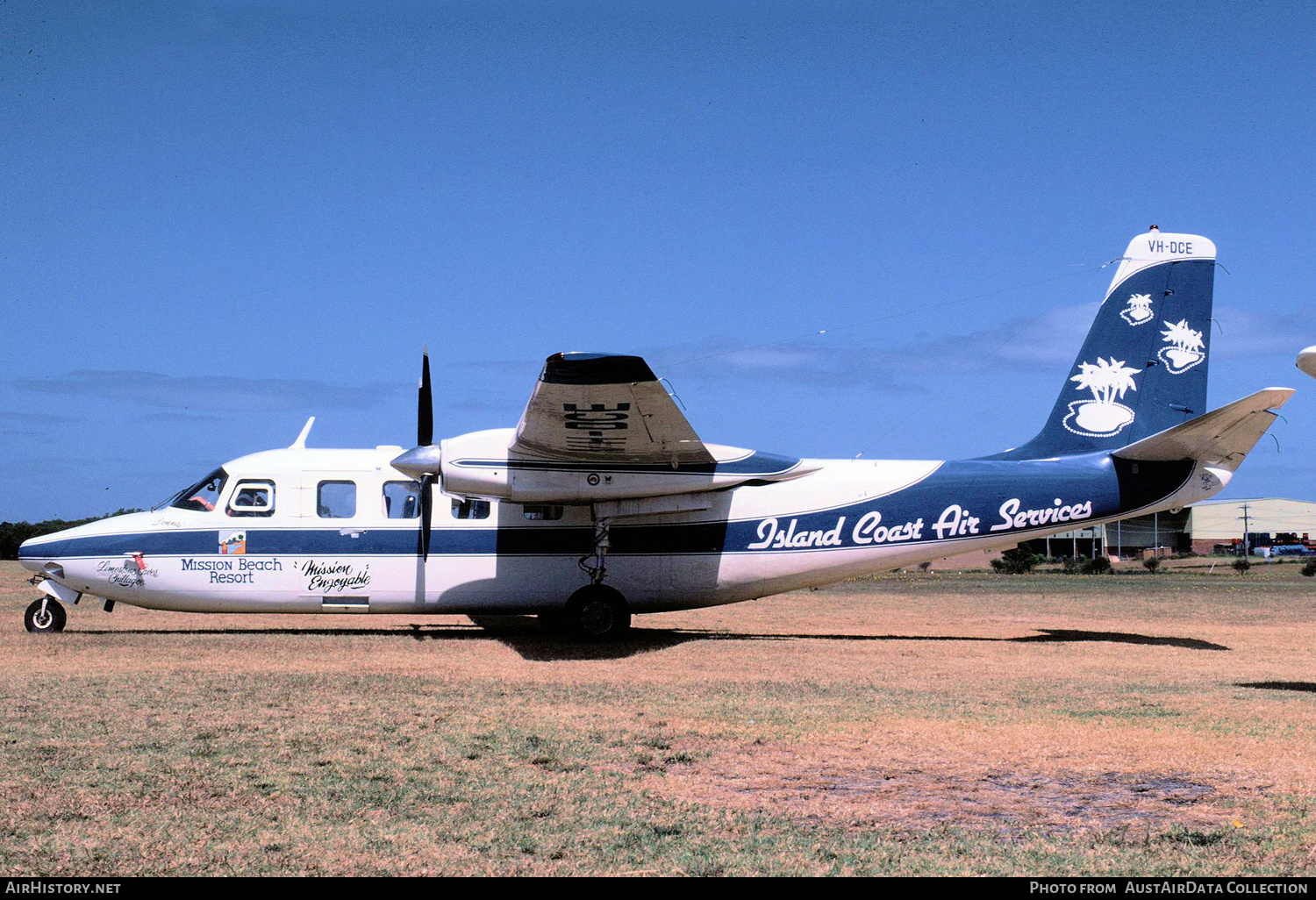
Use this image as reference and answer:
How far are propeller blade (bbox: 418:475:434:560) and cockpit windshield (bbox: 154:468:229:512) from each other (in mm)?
3161

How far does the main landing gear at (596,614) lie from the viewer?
16.1m

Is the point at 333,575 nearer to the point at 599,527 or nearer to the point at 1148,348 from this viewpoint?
the point at 599,527

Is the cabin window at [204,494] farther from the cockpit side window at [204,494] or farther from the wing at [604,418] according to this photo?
the wing at [604,418]

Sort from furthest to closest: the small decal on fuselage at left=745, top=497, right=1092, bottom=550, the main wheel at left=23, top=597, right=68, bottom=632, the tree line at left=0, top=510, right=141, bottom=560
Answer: the tree line at left=0, top=510, right=141, bottom=560
the small decal on fuselage at left=745, top=497, right=1092, bottom=550
the main wheel at left=23, top=597, right=68, bottom=632

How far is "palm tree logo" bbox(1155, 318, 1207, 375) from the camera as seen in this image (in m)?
17.2

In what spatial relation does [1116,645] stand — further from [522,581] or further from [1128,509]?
[522,581]

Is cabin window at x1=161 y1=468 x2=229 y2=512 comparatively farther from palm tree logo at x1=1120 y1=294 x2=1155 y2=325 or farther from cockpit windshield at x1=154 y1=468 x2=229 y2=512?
palm tree logo at x1=1120 y1=294 x2=1155 y2=325

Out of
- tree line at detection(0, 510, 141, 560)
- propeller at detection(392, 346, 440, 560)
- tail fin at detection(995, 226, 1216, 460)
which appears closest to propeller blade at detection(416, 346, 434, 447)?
propeller at detection(392, 346, 440, 560)

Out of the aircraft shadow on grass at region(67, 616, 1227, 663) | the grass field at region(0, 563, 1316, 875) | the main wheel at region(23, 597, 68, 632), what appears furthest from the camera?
the main wheel at region(23, 597, 68, 632)

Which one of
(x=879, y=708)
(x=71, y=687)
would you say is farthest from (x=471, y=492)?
(x=879, y=708)

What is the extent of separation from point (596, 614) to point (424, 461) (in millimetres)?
3390

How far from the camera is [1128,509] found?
16.8m

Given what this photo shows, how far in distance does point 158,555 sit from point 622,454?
730 cm
